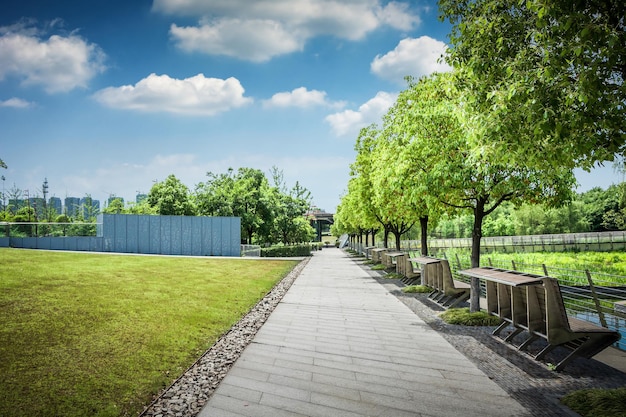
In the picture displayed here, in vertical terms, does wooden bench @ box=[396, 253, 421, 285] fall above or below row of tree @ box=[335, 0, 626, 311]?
below

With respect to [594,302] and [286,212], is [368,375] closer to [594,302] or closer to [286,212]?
[594,302]

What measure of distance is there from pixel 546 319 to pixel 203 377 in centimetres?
512

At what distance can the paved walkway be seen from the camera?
4566 mm

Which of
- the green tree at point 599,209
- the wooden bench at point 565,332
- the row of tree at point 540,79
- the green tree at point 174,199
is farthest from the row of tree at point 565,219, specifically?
the row of tree at point 540,79

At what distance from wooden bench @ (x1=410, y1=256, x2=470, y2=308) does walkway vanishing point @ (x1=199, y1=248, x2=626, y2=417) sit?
1.78 metres

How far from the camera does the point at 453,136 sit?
11094 millimetres

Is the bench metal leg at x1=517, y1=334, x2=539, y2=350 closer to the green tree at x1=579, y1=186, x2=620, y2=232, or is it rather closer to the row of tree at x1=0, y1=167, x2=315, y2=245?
the row of tree at x1=0, y1=167, x2=315, y2=245

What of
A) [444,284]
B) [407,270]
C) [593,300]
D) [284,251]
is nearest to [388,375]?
[444,284]

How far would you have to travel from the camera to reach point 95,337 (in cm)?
715

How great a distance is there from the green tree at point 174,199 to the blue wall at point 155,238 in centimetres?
1800

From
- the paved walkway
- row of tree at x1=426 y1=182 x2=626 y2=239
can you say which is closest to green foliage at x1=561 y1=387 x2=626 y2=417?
Answer: the paved walkway

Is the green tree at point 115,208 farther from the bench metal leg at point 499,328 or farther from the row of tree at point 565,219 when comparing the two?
A: the bench metal leg at point 499,328

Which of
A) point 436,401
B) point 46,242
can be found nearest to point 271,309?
point 436,401

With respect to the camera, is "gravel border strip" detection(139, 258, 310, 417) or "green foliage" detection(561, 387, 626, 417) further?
"gravel border strip" detection(139, 258, 310, 417)
